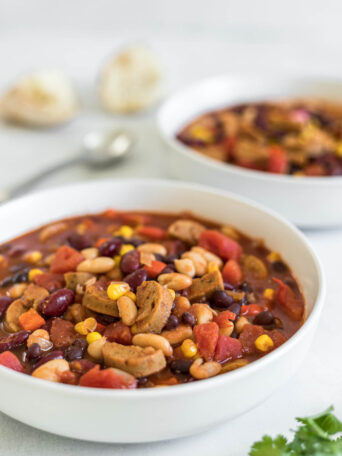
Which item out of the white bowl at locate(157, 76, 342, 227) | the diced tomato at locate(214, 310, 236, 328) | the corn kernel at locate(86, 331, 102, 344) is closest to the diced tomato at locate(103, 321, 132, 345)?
the corn kernel at locate(86, 331, 102, 344)

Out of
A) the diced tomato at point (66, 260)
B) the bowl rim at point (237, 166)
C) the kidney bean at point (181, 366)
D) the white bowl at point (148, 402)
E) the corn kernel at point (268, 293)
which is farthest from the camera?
the bowl rim at point (237, 166)

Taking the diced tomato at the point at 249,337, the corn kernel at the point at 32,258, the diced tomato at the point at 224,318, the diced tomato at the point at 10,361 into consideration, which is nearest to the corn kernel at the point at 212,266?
the diced tomato at the point at 224,318

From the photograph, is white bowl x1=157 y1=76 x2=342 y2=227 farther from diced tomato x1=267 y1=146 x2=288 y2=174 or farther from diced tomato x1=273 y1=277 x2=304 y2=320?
diced tomato x1=273 y1=277 x2=304 y2=320

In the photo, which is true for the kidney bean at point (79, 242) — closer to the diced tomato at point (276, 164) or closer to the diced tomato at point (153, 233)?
the diced tomato at point (153, 233)

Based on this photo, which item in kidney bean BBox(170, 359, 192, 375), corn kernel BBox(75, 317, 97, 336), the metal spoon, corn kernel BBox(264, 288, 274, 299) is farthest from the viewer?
the metal spoon

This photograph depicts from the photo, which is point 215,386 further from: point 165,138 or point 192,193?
point 165,138

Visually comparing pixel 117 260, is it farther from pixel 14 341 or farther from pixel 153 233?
pixel 14 341

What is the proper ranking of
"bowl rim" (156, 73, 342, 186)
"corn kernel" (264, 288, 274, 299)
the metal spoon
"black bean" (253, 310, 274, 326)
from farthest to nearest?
the metal spoon → "bowl rim" (156, 73, 342, 186) → "corn kernel" (264, 288, 274, 299) → "black bean" (253, 310, 274, 326)
